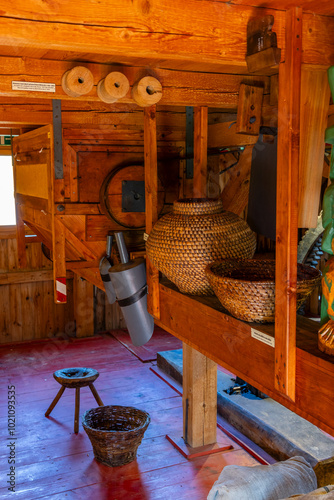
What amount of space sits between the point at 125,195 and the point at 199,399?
5.71 feet

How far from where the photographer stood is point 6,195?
7.07 metres

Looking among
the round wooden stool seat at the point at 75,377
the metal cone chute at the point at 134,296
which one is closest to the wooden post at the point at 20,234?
the round wooden stool seat at the point at 75,377

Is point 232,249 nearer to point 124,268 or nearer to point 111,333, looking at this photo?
point 124,268

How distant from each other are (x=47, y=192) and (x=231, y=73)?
1.81 metres

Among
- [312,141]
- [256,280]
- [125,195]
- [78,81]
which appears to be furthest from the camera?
[125,195]

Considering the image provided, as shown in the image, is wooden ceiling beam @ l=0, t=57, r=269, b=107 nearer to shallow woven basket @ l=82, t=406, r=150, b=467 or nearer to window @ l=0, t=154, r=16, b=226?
shallow woven basket @ l=82, t=406, r=150, b=467

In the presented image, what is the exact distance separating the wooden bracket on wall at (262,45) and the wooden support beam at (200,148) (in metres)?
1.17

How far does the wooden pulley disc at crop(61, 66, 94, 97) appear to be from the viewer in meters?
2.33

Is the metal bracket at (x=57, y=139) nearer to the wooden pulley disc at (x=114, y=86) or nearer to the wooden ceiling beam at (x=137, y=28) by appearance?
the wooden pulley disc at (x=114, y=86)

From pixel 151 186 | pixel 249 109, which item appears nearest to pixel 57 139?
pixel 151 186

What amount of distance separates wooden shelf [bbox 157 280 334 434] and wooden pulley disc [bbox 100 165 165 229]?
124 centimetres

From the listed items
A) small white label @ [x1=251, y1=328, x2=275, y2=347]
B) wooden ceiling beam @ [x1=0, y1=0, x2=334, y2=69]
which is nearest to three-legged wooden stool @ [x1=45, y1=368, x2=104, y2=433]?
small white label @ [x1=251, y1=328, x2=275, y2=347]

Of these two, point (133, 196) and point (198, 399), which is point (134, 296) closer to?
point (133, 196)

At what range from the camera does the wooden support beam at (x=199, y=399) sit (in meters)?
→ 4.05
